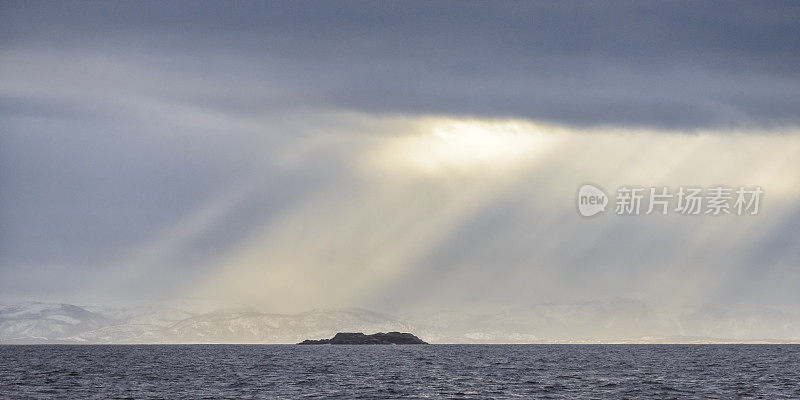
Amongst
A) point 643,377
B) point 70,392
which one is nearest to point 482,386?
point 643,377

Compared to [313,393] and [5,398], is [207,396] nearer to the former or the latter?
[313,393]

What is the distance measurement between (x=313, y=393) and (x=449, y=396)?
17445mm

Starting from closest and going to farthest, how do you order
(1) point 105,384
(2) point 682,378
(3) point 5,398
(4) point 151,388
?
(3) point 5,398 < (4) point 151,388 < (1) point 105,384 < (2) point 682,378

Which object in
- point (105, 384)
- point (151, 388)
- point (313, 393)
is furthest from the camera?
point (105, 384)

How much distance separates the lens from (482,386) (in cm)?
12662

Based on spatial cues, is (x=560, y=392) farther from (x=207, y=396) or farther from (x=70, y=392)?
(x=70, y=392)

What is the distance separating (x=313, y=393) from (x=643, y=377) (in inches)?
2440

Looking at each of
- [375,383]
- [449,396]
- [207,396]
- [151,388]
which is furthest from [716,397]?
[151,388]

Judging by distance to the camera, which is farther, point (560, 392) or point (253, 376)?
point (253, 376)

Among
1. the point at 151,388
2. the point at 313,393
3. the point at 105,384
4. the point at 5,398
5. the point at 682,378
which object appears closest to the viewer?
the point at 5,398

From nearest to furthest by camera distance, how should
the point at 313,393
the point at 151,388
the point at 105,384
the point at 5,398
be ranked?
the point at 5,398 < the point at 313,393 < the point at 151,388 < the point at 105,384

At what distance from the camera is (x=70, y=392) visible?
115 metres

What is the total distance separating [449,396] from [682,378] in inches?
2156

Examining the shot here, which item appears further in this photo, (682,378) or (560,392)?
(682,378)
